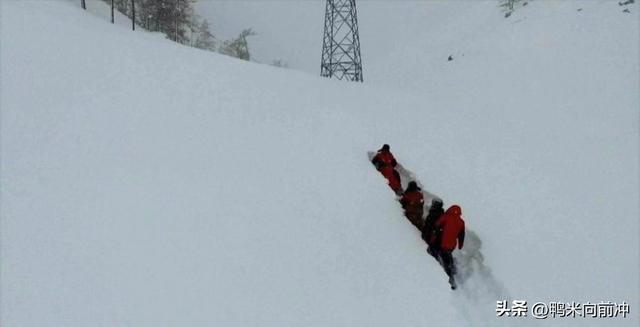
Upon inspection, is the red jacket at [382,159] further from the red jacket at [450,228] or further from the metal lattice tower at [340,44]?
the metal lattice tower at [340,44]

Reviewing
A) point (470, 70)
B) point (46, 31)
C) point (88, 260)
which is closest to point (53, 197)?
point (88, 260)

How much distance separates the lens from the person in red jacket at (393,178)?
30.9 ft

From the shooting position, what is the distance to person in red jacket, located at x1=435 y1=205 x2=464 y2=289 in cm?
718

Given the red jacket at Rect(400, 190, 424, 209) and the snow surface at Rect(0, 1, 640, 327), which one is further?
the red jacket at Rect(400, 190, 424, 209)

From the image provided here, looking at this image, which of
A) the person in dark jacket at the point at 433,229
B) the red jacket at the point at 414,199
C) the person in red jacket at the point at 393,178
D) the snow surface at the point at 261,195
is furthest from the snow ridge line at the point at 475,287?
the person in red jacket at the point at 393,178

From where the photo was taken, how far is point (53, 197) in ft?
21.6

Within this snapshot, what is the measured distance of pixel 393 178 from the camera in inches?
376

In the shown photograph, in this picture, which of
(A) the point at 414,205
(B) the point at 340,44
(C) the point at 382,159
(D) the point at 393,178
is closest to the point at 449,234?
(A) the point at 414,205

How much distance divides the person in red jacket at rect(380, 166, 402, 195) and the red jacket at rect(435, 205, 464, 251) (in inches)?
80.4

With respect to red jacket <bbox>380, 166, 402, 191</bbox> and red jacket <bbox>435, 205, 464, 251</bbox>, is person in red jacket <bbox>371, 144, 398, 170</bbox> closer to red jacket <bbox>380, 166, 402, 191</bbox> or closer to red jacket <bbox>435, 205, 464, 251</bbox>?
red jacket <bbox>380, 166, 402, 191</bbox>

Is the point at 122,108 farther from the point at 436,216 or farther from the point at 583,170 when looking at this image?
the point at 583,170

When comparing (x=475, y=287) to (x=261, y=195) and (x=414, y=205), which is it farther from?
(x=261, y=195)

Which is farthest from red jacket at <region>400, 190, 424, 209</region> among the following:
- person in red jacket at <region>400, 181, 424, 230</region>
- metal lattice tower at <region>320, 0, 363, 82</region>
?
metal lattice tower at <region>320, 0, 363, 82</region>

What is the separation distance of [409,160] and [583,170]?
5.51 m
